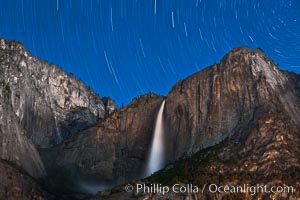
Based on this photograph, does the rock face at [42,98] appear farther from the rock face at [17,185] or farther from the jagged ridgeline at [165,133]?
the rock face at [17,185]

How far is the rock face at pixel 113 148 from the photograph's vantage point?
11200 cm

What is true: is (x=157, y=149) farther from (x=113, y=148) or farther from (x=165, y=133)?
(x=113, y=148)

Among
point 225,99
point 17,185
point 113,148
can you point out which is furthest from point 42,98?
point 225,99

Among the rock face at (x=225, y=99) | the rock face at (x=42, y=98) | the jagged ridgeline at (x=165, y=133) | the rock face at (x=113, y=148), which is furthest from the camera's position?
the rock face at (x=42, y=98)

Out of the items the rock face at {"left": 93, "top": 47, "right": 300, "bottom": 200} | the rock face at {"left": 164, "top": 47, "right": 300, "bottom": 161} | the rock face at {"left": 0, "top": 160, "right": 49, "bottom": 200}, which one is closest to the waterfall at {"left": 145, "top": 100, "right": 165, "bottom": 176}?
the rock face at {"left": 93, "top": 47, "right": 300, "bottom": 200}

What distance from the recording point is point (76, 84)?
15638 cm

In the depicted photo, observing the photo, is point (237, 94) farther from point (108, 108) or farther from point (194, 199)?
point (108, 108)

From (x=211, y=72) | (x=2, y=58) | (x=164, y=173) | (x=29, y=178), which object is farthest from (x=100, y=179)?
(x=2, y=58)

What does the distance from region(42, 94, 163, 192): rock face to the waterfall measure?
1776 millimetres

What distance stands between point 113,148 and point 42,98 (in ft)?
102

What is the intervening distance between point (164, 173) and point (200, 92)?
3254 centimetres

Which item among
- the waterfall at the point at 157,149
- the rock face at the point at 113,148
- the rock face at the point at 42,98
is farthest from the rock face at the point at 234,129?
the rock face at the point at 42,98

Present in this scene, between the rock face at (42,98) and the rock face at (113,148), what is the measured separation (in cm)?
1180

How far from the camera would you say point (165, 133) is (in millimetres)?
116062
